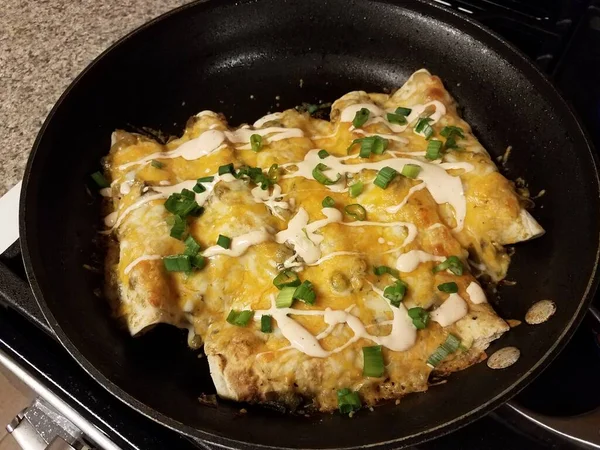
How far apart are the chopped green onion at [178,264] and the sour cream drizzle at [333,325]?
0.72 feet

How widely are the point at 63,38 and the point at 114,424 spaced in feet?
5.23

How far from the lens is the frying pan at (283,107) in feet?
4.29

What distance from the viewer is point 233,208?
155 centimetres

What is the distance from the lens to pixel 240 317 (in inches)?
55.9

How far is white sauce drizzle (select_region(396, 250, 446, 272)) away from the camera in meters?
1.49

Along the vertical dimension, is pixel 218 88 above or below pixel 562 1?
below

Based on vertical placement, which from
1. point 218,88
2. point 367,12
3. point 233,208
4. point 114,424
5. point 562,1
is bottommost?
point 114,424

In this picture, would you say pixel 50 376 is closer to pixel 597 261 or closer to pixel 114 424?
pixel 114 424

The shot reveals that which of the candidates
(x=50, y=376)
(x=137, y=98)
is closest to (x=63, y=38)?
(x=137, y=98)

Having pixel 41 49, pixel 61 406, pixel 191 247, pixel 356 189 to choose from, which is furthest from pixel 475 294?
pixel 41 49

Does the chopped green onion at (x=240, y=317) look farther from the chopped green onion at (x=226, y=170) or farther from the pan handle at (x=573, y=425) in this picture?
the pan handle at (x=573, y=425)

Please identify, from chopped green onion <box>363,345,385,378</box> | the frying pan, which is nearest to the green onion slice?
the frying pan

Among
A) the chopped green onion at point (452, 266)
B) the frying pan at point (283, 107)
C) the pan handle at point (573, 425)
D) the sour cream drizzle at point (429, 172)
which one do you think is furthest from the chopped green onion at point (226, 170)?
the pan handle at point (573, 425)

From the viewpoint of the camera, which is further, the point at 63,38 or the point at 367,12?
the point at 63,38
